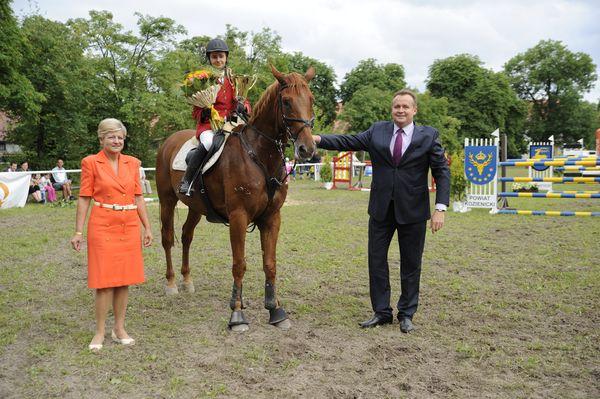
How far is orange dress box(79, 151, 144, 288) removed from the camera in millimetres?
3945

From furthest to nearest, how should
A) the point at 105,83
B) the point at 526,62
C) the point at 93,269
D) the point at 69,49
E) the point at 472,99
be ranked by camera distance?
the point at 526,62
the point at 472,99
the point at 105,83
the point at 69,49
the point at 93,269

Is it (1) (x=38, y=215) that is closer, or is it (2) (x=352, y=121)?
(1) (x=38, y=215)

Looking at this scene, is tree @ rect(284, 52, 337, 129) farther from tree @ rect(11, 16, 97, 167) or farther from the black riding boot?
the black riding boot

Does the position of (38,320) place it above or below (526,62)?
below

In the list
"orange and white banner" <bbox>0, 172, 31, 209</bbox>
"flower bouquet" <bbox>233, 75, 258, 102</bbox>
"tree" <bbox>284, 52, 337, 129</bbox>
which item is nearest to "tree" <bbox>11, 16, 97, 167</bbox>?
"orange and white banner" <bbox>0, 172, 31, 209</bbox>

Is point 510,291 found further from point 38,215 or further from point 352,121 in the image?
point 352,121

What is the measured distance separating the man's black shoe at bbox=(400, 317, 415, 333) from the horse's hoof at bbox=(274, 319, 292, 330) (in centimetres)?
107

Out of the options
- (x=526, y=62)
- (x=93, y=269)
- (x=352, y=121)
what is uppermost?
(x=526, y=62)

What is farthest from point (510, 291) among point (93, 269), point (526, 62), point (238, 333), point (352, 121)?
point (526, 62)

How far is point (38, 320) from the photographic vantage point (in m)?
4.86

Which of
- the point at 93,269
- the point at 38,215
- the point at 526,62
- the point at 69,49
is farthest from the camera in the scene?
the point at 526,62

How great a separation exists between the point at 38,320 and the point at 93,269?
4.82 ft

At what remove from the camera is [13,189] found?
15.5 meters

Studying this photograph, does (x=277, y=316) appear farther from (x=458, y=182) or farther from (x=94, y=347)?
(x=458, y=182)
